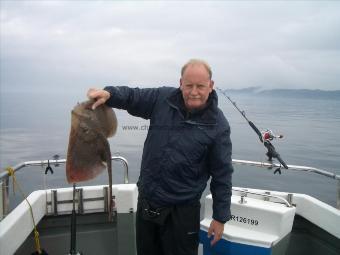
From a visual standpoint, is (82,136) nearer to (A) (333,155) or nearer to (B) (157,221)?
(B) (157,221)

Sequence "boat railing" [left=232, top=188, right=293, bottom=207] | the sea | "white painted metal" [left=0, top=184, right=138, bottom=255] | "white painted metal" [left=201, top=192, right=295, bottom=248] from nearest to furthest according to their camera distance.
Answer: "white painted metal" [left=0, top=184, right=138, bottom=255]
"white painted metal" [left=201, top=192, right=295, bottom=248]
"boat railing" [left=232, top=188, right=293, bottom=207]
the sea

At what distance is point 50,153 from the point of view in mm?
19141

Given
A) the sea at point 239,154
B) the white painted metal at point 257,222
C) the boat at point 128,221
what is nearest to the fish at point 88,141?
the boat at point 128,221

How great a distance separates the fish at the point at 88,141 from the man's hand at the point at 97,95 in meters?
0.04

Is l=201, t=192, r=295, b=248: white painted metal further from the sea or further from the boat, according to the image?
the sea

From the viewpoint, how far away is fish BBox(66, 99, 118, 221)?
2.77 meters

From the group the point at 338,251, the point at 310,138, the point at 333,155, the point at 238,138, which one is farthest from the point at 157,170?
the point at 310,138

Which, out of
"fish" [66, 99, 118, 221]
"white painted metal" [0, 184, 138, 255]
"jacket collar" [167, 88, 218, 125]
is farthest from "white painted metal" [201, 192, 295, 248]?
"fish" [66, 99, 118, 221]

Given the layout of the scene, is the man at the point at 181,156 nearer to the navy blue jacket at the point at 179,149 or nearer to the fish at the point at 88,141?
the navy blue jacket at the point at 179,149

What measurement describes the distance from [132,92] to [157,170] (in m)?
0.76

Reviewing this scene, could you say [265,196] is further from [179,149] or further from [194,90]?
[194,90]

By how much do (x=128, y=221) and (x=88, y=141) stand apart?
2.09 m

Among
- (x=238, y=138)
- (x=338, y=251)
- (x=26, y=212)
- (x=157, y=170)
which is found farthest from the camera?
(x=238, y=138)

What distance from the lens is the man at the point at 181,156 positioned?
3109 millimetres
